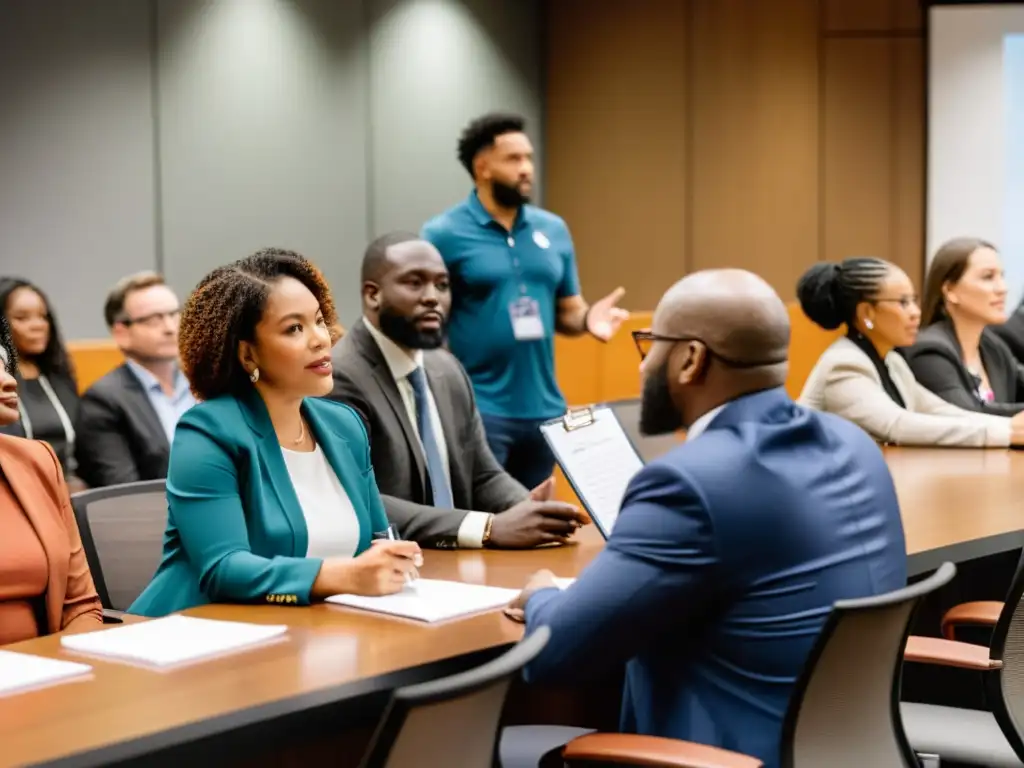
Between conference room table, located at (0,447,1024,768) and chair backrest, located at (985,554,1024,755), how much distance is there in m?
0.28

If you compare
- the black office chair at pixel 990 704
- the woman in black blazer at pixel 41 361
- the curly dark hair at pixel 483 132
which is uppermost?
the curly dark hair at pixel 483 132

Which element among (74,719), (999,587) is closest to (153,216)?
(999,587)

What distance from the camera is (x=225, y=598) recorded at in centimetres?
273

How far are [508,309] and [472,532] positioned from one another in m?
2.06

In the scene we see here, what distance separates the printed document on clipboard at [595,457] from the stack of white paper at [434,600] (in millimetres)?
422

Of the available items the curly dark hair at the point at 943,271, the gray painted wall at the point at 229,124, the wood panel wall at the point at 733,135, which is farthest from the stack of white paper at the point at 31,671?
the wood panel wall at the point at 733,135

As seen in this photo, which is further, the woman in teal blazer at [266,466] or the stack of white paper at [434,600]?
the woman in teal blazer at [266,466]

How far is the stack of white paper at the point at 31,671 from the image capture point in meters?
2.12

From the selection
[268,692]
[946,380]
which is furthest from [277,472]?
[946,380]

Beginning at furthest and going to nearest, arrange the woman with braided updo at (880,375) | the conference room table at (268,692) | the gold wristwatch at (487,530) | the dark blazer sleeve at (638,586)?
the woman with braided updo at (880,375), the gold wristwatch at (487,530), the dark blazer sleeve at (638,586), the conference room table at (268,692)

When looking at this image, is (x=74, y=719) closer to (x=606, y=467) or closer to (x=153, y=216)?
(x=606, y=467)

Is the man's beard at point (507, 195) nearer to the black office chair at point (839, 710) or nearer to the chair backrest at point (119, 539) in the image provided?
the chair backrest at point (119, 539)

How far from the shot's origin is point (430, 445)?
144 inches

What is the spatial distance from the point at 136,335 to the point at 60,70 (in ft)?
8.64
